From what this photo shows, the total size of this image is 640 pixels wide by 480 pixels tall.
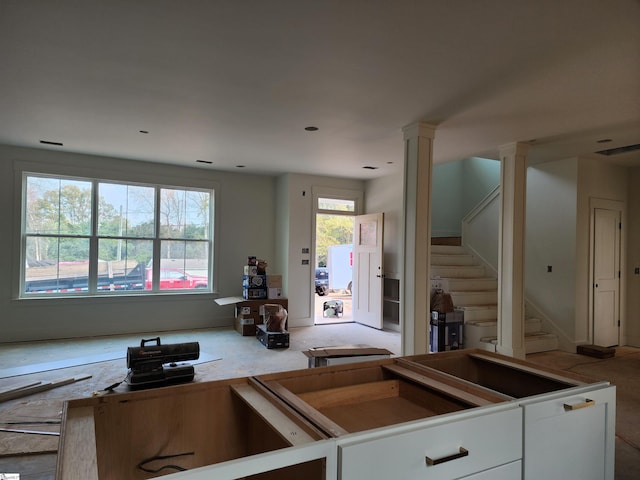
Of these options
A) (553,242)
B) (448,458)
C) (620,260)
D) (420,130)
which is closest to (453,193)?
(553,242)

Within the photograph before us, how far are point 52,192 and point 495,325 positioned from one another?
21.3 feet

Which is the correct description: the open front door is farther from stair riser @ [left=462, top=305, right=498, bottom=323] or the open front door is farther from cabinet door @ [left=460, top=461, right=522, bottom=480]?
cabinet door @ [left=460, top=461, right=522, bottom=480]

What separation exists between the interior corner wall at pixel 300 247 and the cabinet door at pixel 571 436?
5624mm

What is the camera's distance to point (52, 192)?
5.80 metres

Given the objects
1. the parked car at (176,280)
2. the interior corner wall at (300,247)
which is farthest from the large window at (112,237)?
the interior corner wall at (300,247)

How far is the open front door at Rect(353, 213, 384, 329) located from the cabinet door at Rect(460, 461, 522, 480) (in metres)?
5.58

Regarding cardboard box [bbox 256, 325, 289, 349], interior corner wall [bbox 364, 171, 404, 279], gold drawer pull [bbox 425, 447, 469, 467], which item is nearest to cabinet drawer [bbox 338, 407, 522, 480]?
gold drawer pull [bbox 425, 447, 469, 467]

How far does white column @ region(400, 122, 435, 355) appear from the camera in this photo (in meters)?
4.04

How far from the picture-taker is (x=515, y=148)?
468 centimetres

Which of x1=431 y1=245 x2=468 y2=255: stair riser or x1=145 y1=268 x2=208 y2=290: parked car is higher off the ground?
x1=431 y1=245 x2=468 y2=255: stair riser

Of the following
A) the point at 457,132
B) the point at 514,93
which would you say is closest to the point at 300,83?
the point at 514,93

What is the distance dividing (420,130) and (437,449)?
3533mm

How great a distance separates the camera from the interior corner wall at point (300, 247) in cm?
685

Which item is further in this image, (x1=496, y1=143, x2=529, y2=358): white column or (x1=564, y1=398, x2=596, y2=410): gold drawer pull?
(x1=496, y1=143, x2=529, y2=358): white column
